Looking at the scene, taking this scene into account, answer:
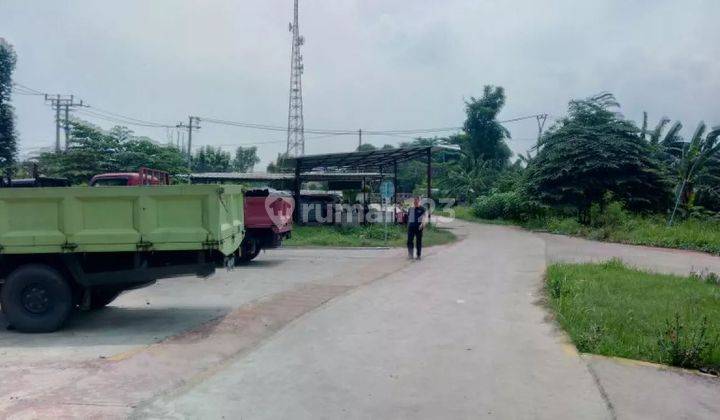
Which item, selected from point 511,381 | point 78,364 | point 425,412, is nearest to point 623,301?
point 511,381

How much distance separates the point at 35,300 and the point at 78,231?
3.60 ft

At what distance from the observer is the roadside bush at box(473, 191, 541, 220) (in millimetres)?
33844

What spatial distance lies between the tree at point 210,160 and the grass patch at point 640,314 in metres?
46.1

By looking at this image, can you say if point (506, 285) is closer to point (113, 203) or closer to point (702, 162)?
point (113, 203)

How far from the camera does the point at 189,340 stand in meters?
7.40

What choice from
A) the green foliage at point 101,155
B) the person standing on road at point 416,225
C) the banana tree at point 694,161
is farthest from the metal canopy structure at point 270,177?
the banana tree at point 694,161

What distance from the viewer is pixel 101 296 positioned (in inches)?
362

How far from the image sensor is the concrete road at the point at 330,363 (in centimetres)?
506

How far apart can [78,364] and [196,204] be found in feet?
8.20

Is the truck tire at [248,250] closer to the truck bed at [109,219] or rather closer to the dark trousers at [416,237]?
the dark trousers at [416,237]

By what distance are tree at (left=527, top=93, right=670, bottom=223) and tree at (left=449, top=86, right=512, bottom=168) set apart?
91.9 ft

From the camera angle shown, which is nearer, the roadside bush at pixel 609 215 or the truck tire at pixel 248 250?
the truck tire at pixel 248 250

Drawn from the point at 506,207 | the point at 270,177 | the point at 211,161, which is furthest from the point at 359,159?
the point at 211,161

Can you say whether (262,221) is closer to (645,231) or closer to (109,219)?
(109,219)
